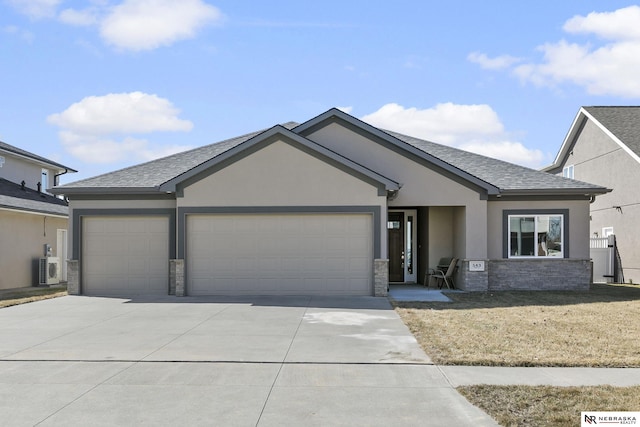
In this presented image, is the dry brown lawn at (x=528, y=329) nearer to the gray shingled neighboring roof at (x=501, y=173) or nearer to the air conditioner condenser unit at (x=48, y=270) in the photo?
the gray shingled neighboring roof at (x=501, y=173)

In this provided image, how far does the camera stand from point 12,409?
6441 millimetres

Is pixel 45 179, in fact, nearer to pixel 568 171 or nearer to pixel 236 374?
pixel 236 374

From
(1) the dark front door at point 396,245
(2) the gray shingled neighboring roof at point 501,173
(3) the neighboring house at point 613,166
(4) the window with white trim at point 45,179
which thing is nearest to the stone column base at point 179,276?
(1) the dark front door at point 396,245

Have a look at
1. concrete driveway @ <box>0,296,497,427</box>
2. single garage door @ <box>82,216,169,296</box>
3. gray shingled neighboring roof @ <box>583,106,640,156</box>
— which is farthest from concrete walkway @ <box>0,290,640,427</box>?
gray shingled neighboring roof @ <box>583,106,640,156</box>

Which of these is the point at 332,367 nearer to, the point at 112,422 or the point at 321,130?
the point at 112,422

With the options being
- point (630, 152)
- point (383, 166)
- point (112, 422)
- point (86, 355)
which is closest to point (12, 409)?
point (112, 422)

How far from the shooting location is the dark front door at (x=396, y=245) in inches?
848

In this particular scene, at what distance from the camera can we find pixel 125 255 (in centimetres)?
1817

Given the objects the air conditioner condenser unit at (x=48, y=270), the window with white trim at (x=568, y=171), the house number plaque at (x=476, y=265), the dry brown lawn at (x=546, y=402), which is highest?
the window with white trim at (x=568, y=171)

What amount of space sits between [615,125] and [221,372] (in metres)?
23.5

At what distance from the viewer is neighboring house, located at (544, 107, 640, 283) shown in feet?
77.9

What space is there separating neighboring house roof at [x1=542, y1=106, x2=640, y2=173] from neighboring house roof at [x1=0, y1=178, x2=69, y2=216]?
73.7 feet

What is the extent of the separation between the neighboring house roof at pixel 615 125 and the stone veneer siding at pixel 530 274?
7.11 meters

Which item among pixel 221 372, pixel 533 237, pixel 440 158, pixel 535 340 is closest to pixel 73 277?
pixel 221 372
